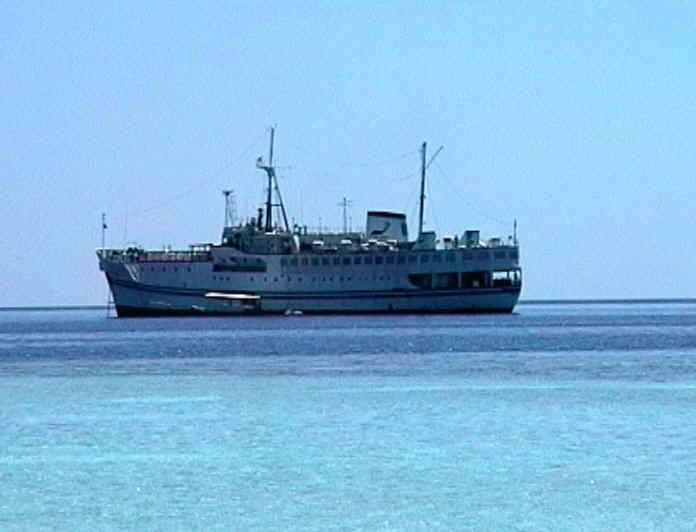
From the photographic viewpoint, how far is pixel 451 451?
3328 cm

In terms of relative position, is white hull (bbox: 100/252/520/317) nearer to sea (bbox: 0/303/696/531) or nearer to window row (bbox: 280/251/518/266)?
window row (bbox: 280/251/518/266)

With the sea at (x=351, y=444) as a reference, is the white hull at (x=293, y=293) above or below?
above

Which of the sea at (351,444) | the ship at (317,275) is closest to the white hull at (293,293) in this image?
the ship at (317,275)

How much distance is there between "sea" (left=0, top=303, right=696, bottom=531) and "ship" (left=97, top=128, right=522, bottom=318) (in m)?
56.9

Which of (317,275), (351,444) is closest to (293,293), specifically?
(317,275)

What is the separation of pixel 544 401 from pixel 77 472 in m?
16.5

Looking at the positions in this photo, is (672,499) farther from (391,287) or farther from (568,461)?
(391,287)

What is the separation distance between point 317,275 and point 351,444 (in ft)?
307

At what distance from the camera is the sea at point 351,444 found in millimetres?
26266

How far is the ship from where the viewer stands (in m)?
126

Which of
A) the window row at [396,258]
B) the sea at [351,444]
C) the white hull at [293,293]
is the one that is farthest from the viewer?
the white hull at [293,293]

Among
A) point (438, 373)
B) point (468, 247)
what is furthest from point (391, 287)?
point (438, 373)

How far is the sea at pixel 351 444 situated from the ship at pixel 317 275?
56.9 m

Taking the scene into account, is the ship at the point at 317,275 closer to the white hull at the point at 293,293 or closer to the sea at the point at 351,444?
the white hull at the point at 293,293
